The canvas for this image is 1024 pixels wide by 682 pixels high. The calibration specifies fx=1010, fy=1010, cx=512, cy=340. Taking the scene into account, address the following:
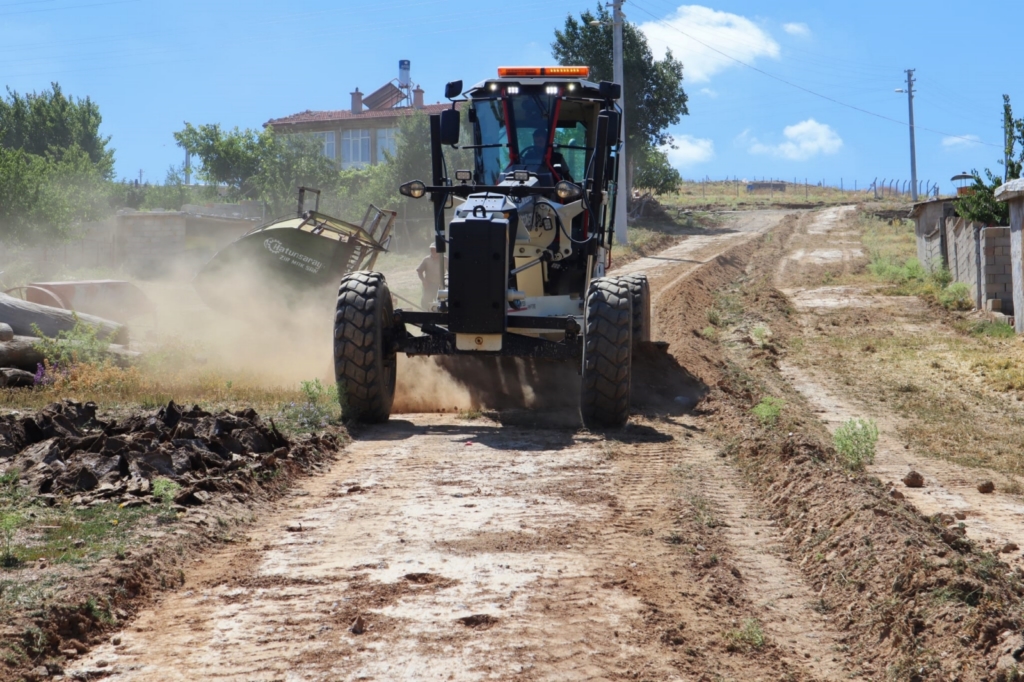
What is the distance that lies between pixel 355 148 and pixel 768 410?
5842 cm

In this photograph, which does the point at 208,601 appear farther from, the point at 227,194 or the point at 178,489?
the point at 227,194

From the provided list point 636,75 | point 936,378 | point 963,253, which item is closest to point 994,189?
point 963,253

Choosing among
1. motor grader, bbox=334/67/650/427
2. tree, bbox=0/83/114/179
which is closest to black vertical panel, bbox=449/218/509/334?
motor grader, bbox=334/67/650/427

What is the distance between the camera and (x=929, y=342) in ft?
55.6

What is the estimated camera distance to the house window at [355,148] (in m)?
65.8

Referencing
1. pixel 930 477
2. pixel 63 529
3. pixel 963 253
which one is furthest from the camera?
pixel 963 253

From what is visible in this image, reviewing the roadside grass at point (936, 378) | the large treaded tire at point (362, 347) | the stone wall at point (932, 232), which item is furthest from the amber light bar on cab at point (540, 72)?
the stone wall at point (932, 232)

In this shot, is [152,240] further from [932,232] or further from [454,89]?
[454,89]

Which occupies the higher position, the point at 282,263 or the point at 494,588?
the point at 282,263

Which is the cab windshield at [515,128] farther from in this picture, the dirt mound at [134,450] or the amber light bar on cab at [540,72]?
the dirt mound at [134,450]

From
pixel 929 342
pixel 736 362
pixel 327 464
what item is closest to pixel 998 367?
pixel 929 342

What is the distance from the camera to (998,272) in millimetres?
19000

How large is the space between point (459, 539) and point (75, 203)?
1625 inches

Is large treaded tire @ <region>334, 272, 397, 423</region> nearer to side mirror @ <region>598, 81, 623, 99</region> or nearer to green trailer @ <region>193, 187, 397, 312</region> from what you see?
side mirror @ <region>598, 81, 623, 99</region>
